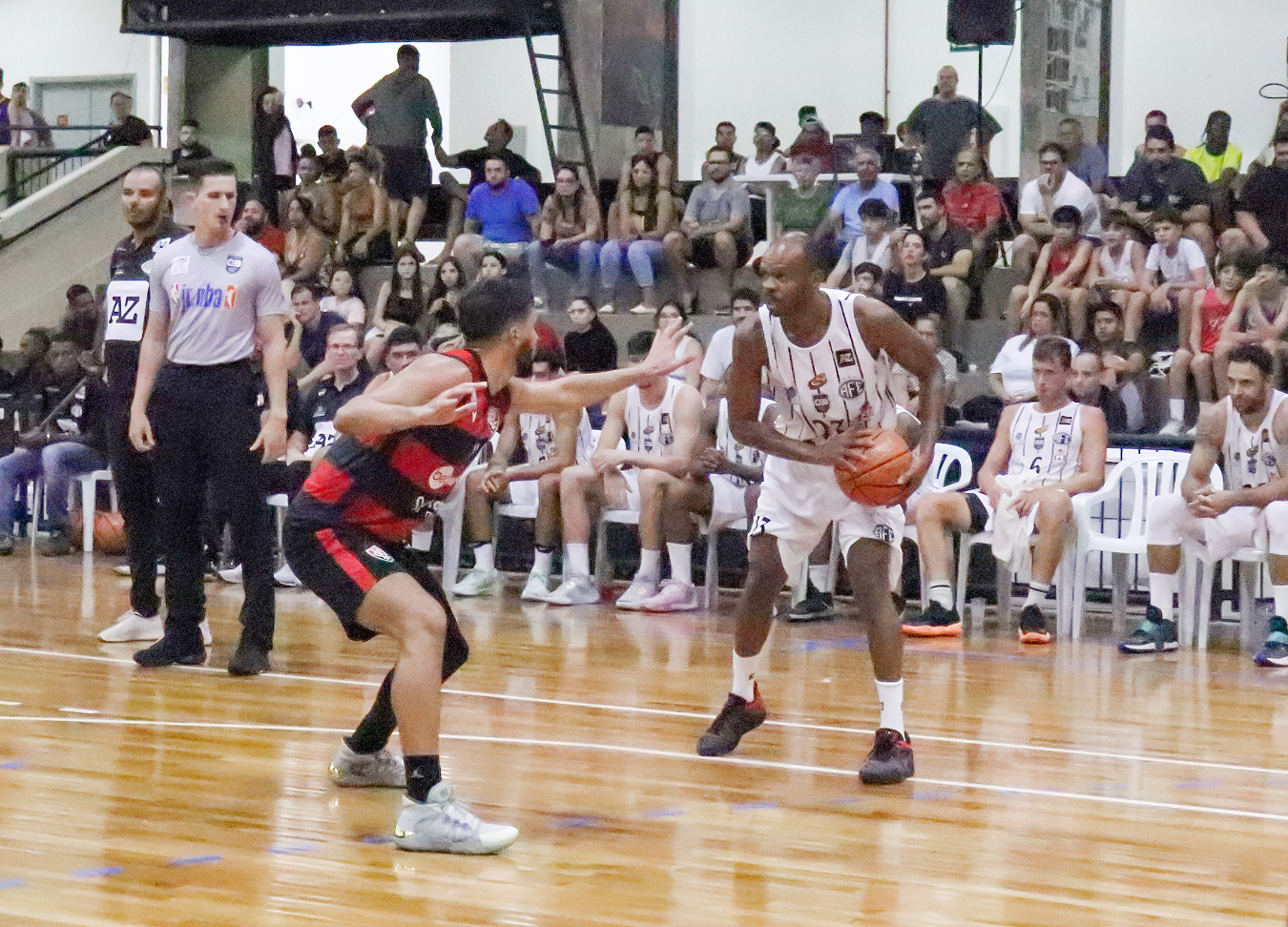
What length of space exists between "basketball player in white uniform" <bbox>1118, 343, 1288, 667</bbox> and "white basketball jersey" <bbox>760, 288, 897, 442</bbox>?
10.5 ft

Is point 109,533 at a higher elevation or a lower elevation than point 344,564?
lower

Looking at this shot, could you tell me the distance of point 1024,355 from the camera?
10484 mm

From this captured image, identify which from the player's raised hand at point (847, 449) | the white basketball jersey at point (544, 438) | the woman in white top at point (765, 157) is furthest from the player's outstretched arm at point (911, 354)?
the woman in white top at point (765, 157)

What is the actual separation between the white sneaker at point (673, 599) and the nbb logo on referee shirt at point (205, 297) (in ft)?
11.0

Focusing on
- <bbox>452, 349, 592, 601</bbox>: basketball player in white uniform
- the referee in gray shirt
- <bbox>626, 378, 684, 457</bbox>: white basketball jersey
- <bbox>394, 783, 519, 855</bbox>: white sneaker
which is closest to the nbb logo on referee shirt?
the referee in gray shirt

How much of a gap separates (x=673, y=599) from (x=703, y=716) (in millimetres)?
3220

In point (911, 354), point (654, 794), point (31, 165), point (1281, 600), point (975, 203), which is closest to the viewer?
point (654, 794)

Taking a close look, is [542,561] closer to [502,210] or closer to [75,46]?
[502,210]

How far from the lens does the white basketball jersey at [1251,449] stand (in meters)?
8.30

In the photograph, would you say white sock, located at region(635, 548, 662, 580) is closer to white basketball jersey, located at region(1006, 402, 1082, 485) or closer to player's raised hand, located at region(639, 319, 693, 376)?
white basketball jersey, located at region(1006, 402, 1082, 485)

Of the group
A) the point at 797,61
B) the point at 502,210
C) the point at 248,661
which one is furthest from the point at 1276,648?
the point at 797,61

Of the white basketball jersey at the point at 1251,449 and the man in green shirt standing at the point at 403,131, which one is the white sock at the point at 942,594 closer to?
the white basketball jersey at the point at 1251,449

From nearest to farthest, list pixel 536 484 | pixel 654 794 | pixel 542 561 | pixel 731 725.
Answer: pixel 654 794 < pixel 731 725 < pixel 542 561 < pixel 536 484

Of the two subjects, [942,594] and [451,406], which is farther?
[942,594]
